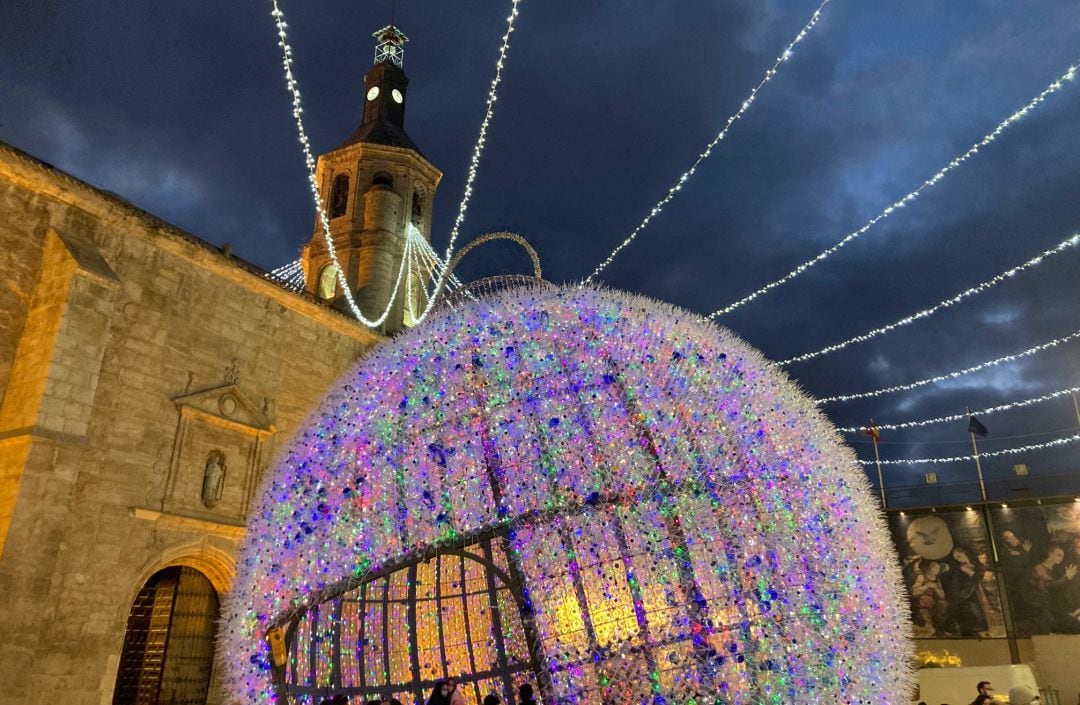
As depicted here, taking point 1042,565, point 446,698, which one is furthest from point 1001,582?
point 446,698

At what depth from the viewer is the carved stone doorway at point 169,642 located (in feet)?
39.1

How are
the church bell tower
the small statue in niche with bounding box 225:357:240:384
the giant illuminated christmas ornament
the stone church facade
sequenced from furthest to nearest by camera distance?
the church bell tower
the small statue in niche with bounding box 225:357:240:384
the stone church facade
the giant illuminated christmas ornament

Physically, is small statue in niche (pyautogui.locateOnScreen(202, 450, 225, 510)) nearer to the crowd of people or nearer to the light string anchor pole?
the crowd of people

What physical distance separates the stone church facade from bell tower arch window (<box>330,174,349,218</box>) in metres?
7.36

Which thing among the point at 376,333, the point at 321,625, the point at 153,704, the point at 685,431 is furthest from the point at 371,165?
the point at 685,431

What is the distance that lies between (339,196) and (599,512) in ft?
68.0

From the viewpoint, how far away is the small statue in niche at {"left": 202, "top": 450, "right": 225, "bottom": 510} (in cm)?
1276

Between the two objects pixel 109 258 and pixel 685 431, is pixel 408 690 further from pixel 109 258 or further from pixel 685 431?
pixel 109 258

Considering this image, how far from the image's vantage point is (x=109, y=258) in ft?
39.9

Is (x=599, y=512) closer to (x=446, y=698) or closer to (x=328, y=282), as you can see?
(x=446, y=698)

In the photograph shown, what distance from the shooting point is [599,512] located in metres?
3.80

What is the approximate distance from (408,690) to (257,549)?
1647 millimetres

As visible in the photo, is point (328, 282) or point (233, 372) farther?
point (328, 282)

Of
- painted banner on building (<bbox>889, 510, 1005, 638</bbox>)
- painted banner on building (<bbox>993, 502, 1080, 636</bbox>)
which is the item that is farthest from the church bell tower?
painted banner on building (<bbox>993, 502, 1080, 636</bbox>)
